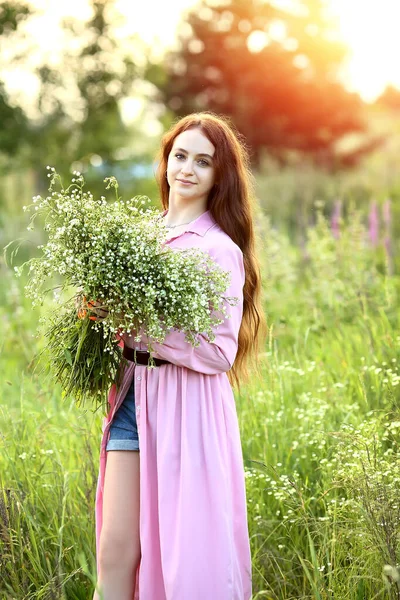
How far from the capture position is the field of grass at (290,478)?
10.2 feet

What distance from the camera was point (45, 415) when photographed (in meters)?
4.28

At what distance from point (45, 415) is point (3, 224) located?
447 inches

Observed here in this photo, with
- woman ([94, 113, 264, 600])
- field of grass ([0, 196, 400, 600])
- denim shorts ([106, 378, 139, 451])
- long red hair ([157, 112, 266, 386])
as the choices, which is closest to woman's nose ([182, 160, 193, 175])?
long red hair ([157, 112, 266, 386])

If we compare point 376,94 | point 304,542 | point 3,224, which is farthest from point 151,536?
point 376,94

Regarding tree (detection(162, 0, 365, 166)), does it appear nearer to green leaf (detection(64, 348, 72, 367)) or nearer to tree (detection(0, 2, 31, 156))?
tree (detection(0, 2, 31, 156))

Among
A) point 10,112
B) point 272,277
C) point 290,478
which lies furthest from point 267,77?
point 290,478

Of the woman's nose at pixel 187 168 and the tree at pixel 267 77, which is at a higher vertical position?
the tree at pixel 267 77

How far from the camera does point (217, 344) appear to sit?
299 centimetres

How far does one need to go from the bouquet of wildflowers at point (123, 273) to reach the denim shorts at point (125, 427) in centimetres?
23

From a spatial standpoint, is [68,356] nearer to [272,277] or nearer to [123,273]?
[123,273]

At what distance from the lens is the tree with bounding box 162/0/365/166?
30.0 metres

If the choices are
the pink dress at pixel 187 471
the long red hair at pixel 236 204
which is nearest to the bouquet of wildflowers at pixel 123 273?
the pink dress at pixel 187 471

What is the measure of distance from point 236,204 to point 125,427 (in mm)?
1039

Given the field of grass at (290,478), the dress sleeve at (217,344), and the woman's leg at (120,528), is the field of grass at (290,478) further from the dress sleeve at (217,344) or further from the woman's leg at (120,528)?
the dress sleeve at (217,344)
